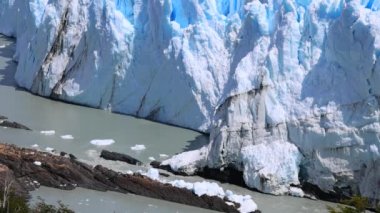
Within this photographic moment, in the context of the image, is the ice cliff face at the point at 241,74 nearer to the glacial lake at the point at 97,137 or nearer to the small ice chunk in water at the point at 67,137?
the glacial lake at the point at 97,137

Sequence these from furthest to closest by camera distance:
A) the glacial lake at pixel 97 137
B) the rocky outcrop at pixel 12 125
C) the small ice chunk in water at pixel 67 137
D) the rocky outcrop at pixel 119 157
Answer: the rocky outcrop at pixel 12 125 → the small ice chunk in water at pixel 67 137 → the rocky outcrop at pixel 119 157 → the glacial lake at pixel 97 137

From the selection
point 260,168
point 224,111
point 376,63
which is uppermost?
point 376,63

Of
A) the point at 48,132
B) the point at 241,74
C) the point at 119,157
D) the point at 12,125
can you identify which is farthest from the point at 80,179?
the point at 12,125

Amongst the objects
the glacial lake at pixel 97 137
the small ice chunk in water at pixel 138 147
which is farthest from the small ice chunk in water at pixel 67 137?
the small ice chunk in water at pixel 138 147

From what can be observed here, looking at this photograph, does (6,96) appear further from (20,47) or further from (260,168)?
(260,168)

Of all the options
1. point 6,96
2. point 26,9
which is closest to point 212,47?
point 6,96

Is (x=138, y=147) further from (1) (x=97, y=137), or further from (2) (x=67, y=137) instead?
(2) (x=67, y=137)
